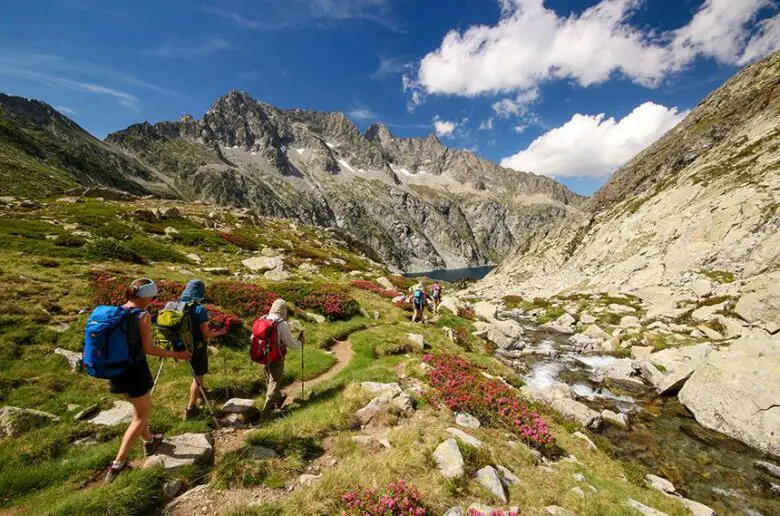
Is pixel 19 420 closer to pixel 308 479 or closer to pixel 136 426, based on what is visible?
pixel 136 426

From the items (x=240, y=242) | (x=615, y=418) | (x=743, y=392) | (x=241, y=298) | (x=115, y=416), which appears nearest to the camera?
(x=115, y=416)

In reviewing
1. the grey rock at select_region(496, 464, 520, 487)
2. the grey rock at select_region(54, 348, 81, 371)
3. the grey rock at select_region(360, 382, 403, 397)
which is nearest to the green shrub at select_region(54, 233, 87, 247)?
the grey rock at select_region(54, 348, 81, 371)

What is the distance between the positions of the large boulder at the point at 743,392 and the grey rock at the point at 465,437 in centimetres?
1252

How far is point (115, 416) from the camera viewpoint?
940 centimetres

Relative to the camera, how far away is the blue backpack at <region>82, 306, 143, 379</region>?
6.39 metres

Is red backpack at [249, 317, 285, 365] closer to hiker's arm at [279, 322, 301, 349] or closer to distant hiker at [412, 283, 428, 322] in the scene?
hiker's arm at [279, 322, 301, 349]

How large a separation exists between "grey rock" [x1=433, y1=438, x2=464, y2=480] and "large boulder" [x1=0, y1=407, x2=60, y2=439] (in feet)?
30.6

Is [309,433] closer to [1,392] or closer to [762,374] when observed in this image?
[1,392]

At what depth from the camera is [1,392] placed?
371 inches

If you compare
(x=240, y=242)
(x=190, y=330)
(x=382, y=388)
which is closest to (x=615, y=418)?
(x=382, y=388)

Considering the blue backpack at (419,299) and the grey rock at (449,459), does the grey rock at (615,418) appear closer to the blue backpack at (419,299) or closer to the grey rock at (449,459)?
the grey rock at (449,459)

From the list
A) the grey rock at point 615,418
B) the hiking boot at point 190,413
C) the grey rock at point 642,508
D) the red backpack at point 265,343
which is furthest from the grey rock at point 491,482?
the grey rock at point 615,418

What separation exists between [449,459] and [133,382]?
7004mm

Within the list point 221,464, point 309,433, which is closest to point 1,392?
point 221,464
